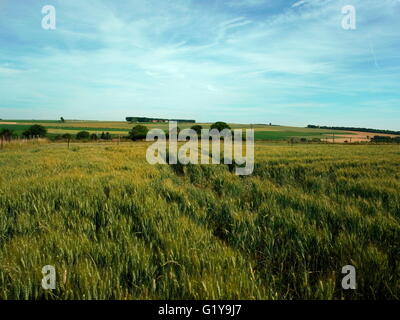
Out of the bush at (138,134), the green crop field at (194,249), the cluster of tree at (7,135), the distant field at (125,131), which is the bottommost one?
the green crop field at (194,249)

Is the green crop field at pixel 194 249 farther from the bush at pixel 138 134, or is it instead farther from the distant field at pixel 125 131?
the distant field at pixel 125 131

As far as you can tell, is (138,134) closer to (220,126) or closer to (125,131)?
(125,131)

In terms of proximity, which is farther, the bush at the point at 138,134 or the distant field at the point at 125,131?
the distant field at the point at 125,131

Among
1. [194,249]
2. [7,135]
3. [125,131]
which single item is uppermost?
[125,131]

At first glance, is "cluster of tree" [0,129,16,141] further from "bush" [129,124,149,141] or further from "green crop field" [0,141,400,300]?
"green crop field" [0,141,400,300]

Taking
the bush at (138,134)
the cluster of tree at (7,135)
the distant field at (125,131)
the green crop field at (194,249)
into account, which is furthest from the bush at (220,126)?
the green crop field at (194,249)

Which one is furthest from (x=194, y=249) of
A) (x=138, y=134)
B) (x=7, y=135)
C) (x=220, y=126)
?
(x=220, y=126)

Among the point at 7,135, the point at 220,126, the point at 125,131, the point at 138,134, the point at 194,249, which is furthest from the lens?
the point at 125,131

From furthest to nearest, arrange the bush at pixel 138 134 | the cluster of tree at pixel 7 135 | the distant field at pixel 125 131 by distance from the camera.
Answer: the distant field at pixel 125 131, the bush at pixel 138 134, the cluster of tree at pixel 7 135

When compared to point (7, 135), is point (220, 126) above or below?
above

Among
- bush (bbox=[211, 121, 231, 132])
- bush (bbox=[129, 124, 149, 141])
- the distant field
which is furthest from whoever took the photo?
bush (bbox=[211, 121, 231, 132])

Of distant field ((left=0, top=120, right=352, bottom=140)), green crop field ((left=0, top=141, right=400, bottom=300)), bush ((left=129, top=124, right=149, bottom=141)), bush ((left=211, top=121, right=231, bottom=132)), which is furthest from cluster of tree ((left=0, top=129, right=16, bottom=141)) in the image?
bush ((left=211, top=121, right=231, bottom=132))
